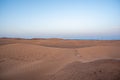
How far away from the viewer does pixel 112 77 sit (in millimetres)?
4648

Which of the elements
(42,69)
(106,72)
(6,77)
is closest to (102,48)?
(42,69)

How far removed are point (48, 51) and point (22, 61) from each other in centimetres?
293

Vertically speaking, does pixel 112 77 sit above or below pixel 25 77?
above

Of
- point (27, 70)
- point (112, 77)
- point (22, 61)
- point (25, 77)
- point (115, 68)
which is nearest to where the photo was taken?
point (112, 77)

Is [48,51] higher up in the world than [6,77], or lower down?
higher up

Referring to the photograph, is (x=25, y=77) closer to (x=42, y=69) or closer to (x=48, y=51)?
(x=42, y=69)

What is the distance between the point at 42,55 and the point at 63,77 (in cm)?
544

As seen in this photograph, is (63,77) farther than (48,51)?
No

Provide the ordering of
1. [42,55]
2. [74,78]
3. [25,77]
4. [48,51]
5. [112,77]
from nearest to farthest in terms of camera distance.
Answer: [112,77] → [74,78] → [25,77] → [42,55] → [48,51]

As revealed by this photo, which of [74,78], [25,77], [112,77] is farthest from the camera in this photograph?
[25,77]

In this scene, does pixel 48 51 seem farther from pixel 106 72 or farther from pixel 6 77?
pixel 106 72

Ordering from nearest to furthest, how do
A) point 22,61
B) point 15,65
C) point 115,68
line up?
point 115,68 → point 15,65 → point 22,61

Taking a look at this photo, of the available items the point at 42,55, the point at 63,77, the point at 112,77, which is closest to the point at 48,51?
the point at 42,55

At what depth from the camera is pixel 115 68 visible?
17.9 feet
